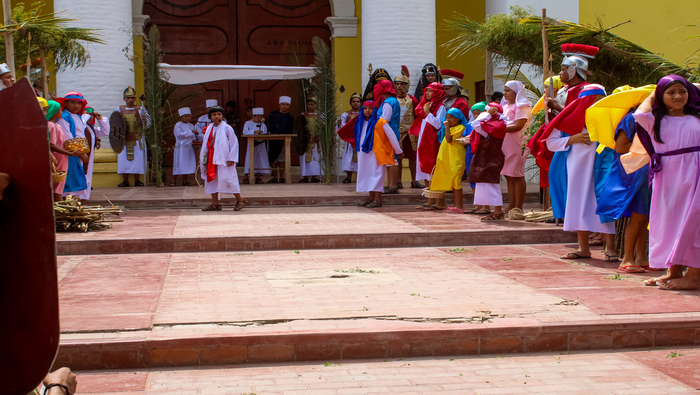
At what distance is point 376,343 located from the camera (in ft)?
12.7

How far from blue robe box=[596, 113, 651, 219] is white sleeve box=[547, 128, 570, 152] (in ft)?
1.45

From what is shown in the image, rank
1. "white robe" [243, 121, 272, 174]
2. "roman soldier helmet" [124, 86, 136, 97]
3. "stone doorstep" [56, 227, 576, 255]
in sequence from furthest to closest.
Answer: "white robe" [243, 121, 272, 174], "roman soldier helmet" [124, 86, 136, 97], "stone doorstep" [56, 227, 576, 255]

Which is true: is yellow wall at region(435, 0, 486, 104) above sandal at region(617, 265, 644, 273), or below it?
above

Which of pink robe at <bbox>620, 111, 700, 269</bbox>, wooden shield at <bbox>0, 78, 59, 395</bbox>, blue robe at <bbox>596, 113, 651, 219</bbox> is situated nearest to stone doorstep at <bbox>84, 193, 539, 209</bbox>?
blue robe at <bbox>596, 113, 651, 219</bbox>

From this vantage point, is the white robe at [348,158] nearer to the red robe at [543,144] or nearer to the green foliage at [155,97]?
the green foliage at [155,97]

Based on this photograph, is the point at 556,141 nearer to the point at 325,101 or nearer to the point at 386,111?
the point at 386,111

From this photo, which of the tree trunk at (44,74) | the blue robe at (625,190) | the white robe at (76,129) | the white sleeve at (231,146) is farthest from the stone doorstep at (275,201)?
the blue robe at (625,190)

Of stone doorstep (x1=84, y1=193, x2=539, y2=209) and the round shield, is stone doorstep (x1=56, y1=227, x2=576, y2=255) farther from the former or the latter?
the round shield

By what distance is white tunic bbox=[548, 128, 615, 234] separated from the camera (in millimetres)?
6141

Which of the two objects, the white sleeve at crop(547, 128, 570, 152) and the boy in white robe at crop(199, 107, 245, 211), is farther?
the boy in white robe at crop(199, 107, 245, 211)

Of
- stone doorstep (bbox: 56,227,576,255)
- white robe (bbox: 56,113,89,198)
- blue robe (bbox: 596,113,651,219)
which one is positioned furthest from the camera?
white robe (bbox: 56,113,89,198)

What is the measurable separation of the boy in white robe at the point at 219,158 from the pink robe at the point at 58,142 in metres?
1.76

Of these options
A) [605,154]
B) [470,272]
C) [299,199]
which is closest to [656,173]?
[605,154]

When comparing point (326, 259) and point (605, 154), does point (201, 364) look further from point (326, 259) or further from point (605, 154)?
point (605, 154)
